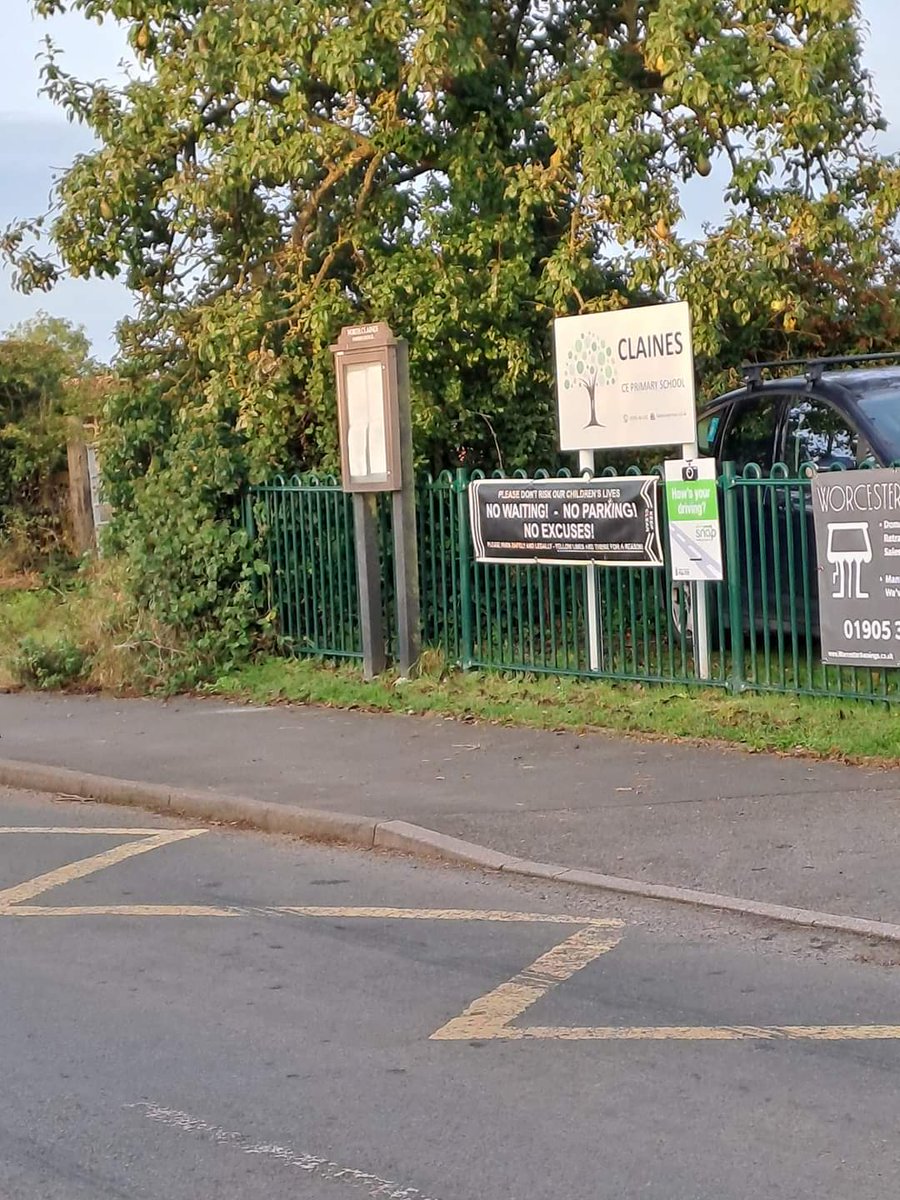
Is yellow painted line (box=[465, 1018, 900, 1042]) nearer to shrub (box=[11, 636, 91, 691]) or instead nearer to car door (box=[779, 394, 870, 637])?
car door (box=[779, 394, 870, 637])

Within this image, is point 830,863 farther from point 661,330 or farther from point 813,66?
point 813,66

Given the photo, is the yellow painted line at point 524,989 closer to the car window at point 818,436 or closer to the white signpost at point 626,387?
the white signpost at point 626,387

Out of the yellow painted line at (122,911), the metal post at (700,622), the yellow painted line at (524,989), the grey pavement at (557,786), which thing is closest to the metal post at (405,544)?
the grey pavement at (557,786)

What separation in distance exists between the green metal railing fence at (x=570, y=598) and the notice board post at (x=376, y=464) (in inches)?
10.8

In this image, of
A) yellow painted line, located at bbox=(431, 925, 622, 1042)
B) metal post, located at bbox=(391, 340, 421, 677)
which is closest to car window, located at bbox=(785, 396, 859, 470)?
metal post, located at bbox=(391, 340, 421, 677)

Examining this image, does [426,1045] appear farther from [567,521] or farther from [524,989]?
[567,521]

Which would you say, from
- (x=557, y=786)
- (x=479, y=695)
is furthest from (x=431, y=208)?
(x=557, y=786)

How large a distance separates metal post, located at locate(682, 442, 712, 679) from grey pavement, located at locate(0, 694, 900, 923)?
3.26ft

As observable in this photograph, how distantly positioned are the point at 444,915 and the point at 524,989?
1.10m

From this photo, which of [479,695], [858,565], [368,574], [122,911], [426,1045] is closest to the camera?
[426,1045]

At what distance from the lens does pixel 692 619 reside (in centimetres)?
1098

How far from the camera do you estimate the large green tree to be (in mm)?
12250

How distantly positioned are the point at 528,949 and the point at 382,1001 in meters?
0.80

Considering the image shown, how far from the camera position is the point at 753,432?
11508 millimetres
